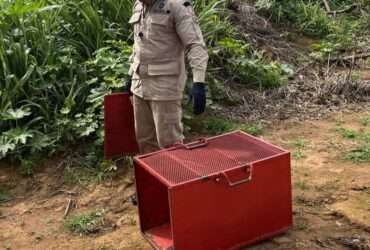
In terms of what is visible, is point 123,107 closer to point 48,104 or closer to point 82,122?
point 82,122

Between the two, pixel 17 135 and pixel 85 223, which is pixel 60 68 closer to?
pixel 17 135

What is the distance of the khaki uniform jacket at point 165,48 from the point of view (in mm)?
3107

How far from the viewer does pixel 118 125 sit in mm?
3764

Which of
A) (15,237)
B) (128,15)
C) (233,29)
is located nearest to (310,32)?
(233,29)

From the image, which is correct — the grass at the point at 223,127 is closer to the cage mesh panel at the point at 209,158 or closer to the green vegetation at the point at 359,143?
the green vegetation at the point at 359,143

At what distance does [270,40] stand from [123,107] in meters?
3.57

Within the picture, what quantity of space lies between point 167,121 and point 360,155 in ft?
5.42

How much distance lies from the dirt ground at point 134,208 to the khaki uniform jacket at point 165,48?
0.82m

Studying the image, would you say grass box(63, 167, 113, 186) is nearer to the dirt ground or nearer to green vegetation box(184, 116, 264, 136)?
the dirt ground

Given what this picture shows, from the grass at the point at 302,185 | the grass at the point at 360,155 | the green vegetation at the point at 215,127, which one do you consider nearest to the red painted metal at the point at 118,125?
the green vegetation at the point at 215,127

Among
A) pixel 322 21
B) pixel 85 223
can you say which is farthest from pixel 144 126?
pixel 322 21

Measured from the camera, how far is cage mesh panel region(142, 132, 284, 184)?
2.76 m

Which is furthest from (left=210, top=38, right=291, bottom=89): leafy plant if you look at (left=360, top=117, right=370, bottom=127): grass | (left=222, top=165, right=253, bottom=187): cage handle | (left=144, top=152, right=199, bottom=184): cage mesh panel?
(left=222, top=165, right=253, bottom=187): cage handle

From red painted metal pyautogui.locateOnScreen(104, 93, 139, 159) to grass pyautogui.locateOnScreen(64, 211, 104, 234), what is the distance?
1.66ft
